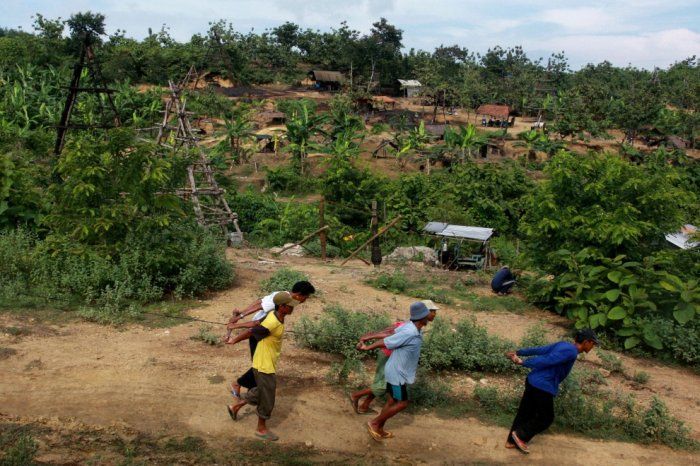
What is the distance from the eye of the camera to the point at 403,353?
507cm

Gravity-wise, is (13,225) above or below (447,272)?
above

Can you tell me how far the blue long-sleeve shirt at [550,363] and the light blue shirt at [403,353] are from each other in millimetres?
913

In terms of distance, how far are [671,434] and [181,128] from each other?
40.8 ft

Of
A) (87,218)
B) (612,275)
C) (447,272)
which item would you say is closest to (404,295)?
(447,272)

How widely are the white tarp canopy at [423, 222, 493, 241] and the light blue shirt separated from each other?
8.62m

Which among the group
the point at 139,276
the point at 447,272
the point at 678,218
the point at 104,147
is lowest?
the point at 447,272

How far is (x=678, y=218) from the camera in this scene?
988cm

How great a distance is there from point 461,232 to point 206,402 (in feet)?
29.7

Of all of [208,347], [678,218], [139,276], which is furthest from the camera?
[678,218]

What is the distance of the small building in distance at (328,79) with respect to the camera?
46.5m

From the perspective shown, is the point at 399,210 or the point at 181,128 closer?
the point at 181,128

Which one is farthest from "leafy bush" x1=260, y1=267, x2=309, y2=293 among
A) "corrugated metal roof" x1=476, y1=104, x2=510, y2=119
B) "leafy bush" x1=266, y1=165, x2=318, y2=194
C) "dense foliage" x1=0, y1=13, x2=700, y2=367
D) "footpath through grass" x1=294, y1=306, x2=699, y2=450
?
"corrugated metal roof" x1=476, y1=104, x2=510, y2=119

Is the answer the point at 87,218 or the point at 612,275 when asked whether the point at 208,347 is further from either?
the point at 612,275

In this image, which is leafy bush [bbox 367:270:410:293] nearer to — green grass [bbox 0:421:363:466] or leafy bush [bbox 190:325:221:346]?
leafy bush [bbox 190:325:221:346]
